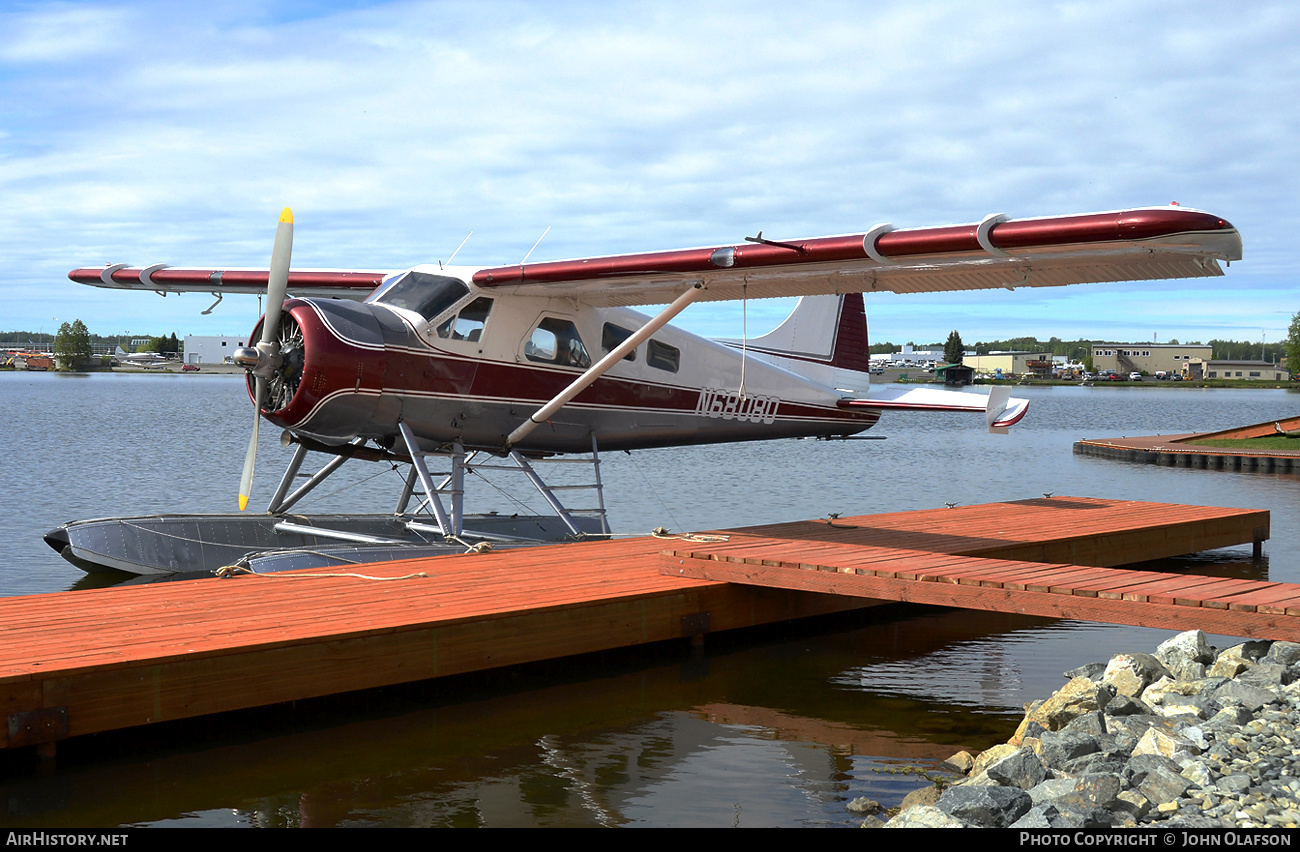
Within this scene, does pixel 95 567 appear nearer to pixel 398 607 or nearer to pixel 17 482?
pixel 398 607

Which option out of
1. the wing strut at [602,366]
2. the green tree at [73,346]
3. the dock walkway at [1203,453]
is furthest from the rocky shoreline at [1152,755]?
the green tree at [73,346]

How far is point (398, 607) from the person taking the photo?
6211 mm

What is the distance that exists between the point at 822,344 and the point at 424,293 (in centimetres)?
564

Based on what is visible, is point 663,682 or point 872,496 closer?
point 663,682

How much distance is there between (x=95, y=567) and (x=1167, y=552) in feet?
31.7

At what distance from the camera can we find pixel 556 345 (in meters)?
10.1

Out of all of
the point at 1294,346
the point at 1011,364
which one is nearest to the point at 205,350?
the point at 1011,364

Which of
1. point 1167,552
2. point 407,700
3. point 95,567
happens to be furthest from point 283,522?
point 1167,552

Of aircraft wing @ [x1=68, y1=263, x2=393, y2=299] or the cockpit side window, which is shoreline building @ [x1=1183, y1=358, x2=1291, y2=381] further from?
the cockpit side window

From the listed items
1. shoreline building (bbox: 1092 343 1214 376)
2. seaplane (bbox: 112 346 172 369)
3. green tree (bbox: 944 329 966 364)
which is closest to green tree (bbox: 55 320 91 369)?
seaplane (bbox: 112 346 172 369)

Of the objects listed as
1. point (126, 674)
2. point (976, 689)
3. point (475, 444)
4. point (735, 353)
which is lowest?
point (976, 689)

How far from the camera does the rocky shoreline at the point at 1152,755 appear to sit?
156 inches

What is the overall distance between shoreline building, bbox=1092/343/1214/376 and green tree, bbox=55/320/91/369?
130m

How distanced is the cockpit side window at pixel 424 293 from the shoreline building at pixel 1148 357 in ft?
503
